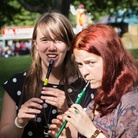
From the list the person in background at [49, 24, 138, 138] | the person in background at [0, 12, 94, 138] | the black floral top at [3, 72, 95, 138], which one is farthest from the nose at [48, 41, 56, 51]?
the person in background at [49, 24, 138, 138]

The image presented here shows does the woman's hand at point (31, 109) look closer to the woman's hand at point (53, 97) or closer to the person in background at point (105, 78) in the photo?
the woman's hand at point (53, 97)

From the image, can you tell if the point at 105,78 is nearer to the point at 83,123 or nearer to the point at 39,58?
the point at 83,123

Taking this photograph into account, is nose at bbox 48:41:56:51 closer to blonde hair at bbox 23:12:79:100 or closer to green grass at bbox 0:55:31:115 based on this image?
blonde hair at bbox 23:12:79:100

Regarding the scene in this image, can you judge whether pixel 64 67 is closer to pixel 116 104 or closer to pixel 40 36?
pixel 40 36

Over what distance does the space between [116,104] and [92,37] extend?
30 cm

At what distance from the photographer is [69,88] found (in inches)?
101

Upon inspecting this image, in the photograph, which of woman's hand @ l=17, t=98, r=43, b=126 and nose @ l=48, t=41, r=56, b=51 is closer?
woman's hand @ l=17, t=98, r=43, b=126

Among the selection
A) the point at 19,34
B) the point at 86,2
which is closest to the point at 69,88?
the point at 19,34

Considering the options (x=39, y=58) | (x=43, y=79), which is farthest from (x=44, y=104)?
(x=39, y=58)

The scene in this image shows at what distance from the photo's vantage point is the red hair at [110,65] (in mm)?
1843

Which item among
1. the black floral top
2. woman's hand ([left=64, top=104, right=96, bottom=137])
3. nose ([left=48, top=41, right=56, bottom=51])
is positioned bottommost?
the black floral top

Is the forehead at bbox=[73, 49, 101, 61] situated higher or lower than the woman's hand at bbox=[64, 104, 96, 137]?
higher

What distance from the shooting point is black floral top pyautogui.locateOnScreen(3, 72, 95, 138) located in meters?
2.50

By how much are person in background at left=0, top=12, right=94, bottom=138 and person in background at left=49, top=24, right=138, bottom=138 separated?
1.62 ft
